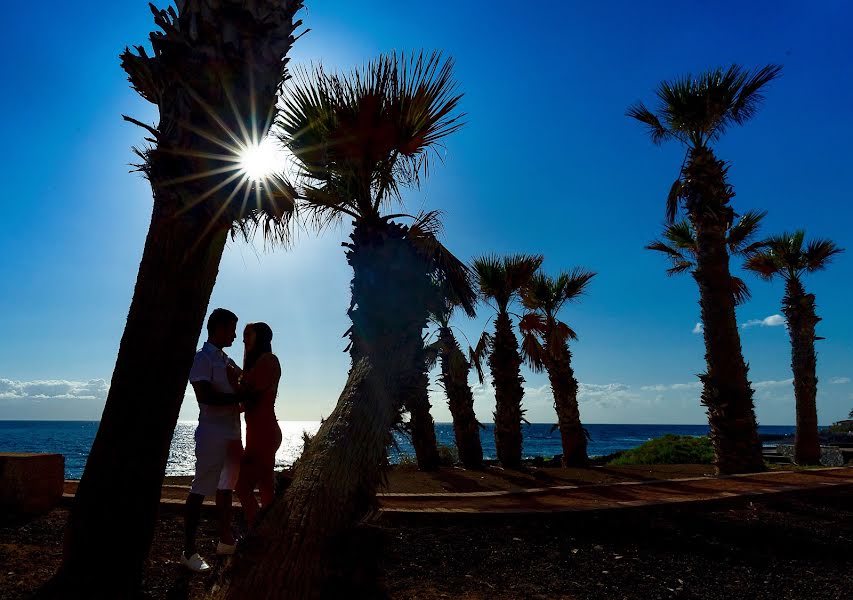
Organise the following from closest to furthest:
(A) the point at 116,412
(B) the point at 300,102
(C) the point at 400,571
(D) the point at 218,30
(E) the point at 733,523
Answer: (A) the point at 116,412
(D) the point at 218,30
(C) the point at 400,571
(E) the point at 733,523
(B) the point at 300,102

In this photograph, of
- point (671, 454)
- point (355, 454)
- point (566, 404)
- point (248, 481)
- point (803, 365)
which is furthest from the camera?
point (671, 454)

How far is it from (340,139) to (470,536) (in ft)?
14.7

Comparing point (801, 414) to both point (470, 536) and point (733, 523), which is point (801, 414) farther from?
point (470, 536)

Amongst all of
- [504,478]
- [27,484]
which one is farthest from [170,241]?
[504,478]

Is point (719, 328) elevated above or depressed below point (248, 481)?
above

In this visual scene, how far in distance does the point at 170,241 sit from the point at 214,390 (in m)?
1.17

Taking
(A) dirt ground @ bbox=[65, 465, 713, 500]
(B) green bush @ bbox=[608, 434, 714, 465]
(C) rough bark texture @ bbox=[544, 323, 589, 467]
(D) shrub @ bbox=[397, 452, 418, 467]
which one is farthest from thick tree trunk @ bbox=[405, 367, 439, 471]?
(B) green bush @ bbox=[608, 434, 714, 465]

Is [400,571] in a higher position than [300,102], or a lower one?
lower

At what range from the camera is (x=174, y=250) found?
3.89m

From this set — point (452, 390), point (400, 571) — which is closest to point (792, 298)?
point (452, 390)

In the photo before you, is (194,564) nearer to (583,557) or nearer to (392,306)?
(392,306)

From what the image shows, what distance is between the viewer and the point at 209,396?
407 centimetres

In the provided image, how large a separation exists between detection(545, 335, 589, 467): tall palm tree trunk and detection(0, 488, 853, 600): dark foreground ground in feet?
36.6

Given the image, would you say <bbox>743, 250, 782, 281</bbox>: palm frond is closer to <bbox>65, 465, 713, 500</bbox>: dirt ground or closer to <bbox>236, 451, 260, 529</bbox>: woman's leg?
<bbox>65, 465, 713, 500</bbox>: dirt ground
